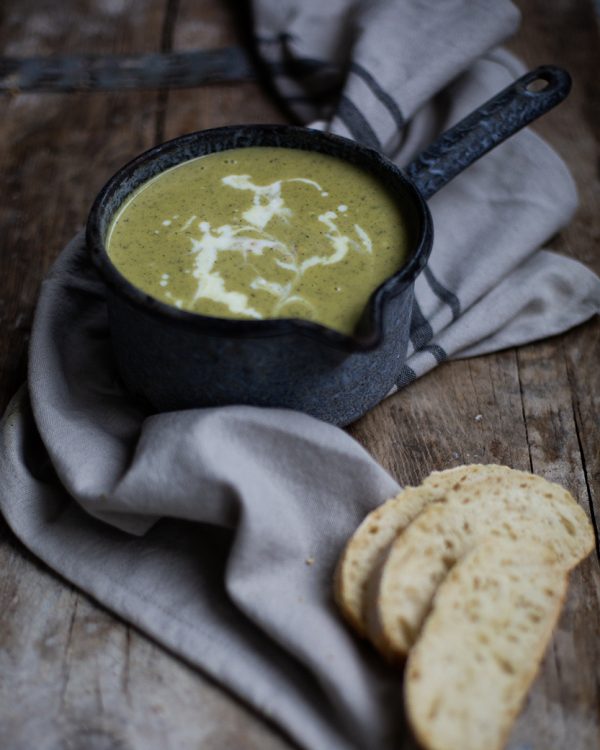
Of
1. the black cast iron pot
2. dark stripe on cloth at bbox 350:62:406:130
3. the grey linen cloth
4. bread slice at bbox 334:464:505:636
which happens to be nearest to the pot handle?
the black cast iron pot

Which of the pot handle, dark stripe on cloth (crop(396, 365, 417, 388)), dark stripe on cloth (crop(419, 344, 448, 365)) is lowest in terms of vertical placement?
dark stripe on cloth (crop(396, 365, 417, 388))

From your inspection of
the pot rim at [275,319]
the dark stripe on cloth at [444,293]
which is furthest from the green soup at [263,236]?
the dark stripe on cloth at [444,293]

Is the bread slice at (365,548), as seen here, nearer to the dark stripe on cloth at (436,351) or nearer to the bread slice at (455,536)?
the bread slice at (455,536)

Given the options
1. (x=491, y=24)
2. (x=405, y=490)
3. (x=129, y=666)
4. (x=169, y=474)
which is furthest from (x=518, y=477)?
(x=491, y=24)

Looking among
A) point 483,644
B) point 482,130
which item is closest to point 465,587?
point 483,644

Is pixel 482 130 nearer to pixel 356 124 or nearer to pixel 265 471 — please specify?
pixel 356 124

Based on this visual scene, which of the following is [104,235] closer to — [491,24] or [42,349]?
[42,349]

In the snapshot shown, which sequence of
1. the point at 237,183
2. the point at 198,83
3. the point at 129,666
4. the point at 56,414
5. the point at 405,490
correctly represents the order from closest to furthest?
the point at 129,666, the point at 405,490, the point at 56,414, the point at 237,183, the point at 198,83

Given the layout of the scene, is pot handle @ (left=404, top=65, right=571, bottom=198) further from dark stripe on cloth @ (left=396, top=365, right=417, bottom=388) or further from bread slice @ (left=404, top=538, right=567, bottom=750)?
bread slice @ (left=404, top=538, right=567, bottom=750)
